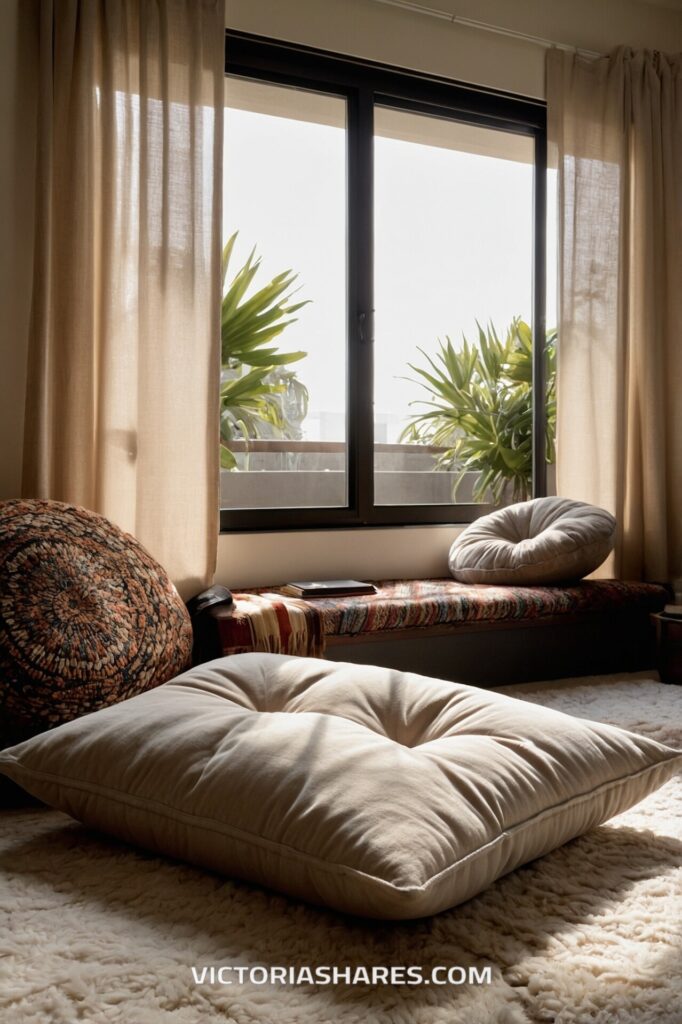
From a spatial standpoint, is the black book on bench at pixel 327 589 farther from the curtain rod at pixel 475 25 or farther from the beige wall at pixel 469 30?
the curtain rod at pixel 475 25

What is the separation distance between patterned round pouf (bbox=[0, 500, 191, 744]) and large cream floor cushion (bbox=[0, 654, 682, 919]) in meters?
0.32

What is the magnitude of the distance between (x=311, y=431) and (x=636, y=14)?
8.03 feet

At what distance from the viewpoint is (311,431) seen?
11.7 ft

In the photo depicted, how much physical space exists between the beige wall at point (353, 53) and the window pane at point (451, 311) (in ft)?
0.85

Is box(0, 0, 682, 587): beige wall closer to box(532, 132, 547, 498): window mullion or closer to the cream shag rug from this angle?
box(532, 132, 547, 498): window mullion

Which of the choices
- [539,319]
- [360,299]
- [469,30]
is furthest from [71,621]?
[469,30]

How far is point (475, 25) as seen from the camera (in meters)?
3.59

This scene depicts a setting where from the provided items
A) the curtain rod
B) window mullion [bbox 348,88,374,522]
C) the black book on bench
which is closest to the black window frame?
window mullion [bbox 348,88,374,522]

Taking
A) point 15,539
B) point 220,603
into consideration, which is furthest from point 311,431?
point 15,539

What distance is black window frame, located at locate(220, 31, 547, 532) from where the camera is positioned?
329cm

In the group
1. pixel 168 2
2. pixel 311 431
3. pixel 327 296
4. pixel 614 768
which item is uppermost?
pixel 168 2

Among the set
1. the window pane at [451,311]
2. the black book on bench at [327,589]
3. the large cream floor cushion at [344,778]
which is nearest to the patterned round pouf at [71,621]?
the large cream floor cushion at [344,778]

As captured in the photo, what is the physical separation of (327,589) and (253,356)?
3.29 ft

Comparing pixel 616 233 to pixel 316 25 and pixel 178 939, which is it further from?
pixel 178 939
